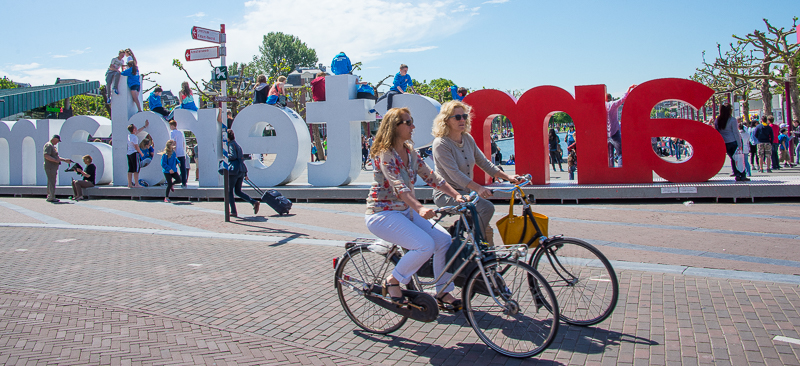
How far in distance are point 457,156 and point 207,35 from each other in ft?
25.3

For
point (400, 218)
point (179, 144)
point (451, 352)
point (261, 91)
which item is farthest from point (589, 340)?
point (179, 144)

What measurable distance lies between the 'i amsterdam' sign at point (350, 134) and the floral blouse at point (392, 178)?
25.4 feet

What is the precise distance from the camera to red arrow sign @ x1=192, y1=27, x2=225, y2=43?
A: 10.7 meters

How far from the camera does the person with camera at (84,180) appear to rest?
15.9 m

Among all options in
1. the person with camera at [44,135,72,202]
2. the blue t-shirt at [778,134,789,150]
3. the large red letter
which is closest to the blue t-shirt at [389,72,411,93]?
the large red letter

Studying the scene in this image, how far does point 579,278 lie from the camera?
396cm

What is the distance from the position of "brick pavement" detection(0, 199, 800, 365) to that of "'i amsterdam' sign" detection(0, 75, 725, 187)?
17.4ft

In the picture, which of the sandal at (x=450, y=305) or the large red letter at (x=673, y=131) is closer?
the sandal at (x=450, y=305)

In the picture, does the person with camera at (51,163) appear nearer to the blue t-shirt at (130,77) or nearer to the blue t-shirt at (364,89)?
the blue t-shirt at (130,77)

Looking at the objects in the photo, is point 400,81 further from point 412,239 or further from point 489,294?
point 489,294

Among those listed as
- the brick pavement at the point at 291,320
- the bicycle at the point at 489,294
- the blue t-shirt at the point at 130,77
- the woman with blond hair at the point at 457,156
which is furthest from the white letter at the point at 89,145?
the bicycle at the point at 489,294

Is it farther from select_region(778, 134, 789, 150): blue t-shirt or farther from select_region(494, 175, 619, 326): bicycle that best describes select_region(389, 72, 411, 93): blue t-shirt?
select_region(778, 134, 789, 150): blue t-shirt

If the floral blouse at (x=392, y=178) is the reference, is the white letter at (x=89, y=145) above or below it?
above

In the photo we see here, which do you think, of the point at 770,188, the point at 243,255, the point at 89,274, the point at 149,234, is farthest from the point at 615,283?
the point at 770,188
